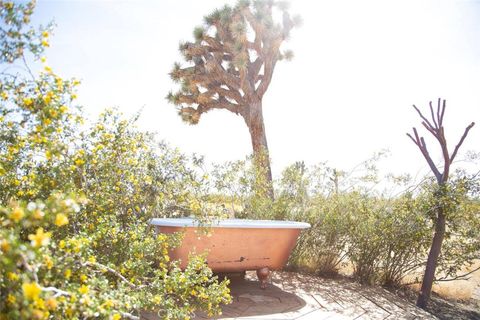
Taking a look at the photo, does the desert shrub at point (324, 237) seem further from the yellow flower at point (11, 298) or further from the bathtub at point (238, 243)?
the yellow flower at point (11, 298)

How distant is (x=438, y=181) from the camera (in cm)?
416

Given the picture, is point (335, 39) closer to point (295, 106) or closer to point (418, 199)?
point (295, 106)

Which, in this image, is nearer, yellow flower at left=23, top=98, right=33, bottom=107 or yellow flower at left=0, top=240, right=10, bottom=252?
yellow flower at left=0, top=240, right=10, bottom=252

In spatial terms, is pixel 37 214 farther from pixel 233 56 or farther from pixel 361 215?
pixel 233 56

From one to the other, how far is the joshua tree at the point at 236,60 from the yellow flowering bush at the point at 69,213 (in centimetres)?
638

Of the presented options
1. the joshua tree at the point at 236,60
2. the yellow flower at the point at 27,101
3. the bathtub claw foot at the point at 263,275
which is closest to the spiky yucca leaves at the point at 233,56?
the joshua tree at the point at 236,60

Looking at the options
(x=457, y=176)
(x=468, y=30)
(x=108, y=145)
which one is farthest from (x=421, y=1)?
(x=108, y=145)

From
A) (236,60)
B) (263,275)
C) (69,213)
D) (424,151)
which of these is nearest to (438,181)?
(424,151)

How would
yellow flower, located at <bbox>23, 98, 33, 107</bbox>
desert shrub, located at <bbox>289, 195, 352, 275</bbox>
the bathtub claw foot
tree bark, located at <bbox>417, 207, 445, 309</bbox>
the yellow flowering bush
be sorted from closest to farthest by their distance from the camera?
the yellow flowering bush, yellow flower, located at <bbox>23, 98, 33, 107</bbox>, the bathtub claw foot, tree bark, located at <bbox>417, 207, 445, 309</bbox>, desert shrub, located at <bbox>289, 195, 352, 275</bbox>

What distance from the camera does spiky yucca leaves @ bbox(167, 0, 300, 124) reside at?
9.12 m

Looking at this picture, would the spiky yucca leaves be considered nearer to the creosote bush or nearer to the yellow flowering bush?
the creosote bush

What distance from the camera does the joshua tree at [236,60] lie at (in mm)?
8984

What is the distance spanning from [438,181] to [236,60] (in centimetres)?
626

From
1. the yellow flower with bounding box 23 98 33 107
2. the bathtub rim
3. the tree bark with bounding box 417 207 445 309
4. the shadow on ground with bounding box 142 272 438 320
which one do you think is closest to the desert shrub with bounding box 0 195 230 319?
the yellow flower with bounding box 23 98 33 107
